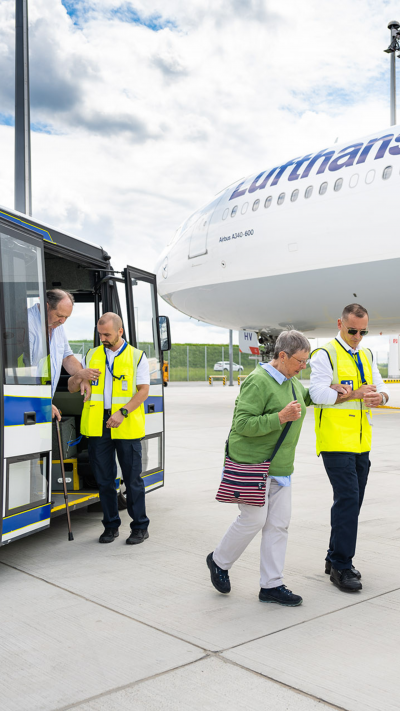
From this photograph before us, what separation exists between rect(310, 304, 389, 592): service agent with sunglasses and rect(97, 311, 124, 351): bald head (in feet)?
5.32

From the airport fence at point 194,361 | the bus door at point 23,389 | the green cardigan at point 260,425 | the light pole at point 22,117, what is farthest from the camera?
the airport fence at point 194,361

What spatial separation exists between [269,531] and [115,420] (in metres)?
1.54

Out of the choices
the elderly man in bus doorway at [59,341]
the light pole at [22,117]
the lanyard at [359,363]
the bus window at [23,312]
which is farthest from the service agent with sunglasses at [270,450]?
the light pole at [22,117]

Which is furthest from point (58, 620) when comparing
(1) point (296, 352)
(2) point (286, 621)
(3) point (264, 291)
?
(3) point (264, 291)

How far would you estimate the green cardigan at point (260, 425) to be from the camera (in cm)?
362

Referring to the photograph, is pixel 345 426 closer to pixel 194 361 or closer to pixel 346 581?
pixel 346 581

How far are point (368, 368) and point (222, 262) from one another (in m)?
11.2

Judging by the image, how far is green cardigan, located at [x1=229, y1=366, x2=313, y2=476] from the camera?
3.62m

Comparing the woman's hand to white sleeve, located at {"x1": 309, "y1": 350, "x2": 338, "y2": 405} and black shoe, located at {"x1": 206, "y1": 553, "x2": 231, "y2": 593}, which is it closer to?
white sleeve, located at {"x1": 309, "y1": 350, "x2": 338, "y2": 405}

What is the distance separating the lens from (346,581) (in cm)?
395

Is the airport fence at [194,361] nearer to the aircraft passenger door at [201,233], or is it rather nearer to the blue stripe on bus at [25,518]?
the aircraft passenger door at [201,233]

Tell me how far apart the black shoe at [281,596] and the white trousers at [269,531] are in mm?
27

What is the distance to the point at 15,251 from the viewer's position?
447cm

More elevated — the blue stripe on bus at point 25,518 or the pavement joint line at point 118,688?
the blue stripe on bus at point 25,518
